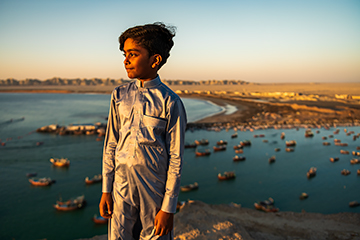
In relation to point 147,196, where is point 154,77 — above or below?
above

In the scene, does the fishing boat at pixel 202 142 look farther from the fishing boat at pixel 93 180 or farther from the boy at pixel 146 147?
the boy at pixel 146 147

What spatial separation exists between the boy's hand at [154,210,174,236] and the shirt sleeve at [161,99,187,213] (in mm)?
48

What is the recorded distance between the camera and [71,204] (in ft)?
47.0

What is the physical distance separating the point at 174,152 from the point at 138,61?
897 mm

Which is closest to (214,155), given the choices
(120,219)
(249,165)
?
(249,165)

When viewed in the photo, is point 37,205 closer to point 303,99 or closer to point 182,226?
point 182,226

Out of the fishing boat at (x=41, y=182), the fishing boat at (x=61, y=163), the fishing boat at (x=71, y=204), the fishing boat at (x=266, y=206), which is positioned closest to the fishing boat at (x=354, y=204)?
the fishing boat at (x=266, y=206)

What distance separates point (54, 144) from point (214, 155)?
62.9 feet

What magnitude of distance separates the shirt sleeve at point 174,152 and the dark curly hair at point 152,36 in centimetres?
53

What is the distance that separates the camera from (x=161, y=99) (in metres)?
2.29

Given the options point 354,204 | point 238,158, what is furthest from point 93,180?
point 354,204

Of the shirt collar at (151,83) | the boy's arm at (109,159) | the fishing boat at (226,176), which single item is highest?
the shirt collar at (151,83)

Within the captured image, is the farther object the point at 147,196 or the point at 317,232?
the point at 317,232

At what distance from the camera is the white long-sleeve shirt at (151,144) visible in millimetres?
2232
